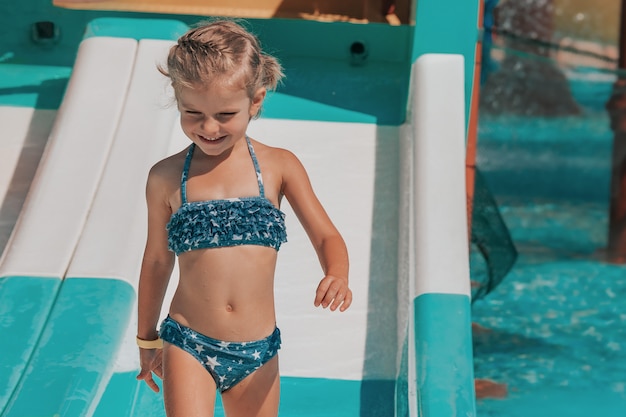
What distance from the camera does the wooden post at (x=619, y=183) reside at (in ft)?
18.4

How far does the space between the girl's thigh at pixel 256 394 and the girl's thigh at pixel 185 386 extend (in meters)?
0.07

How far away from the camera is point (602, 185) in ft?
→ 21.6

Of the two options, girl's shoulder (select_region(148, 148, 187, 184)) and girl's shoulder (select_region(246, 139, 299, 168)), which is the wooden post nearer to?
girl's shoulder (select_region(246, 139, 299, 168))

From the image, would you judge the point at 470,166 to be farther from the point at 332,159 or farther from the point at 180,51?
the point at 180,51

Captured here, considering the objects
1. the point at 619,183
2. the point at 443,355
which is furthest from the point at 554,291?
the point at 443,355

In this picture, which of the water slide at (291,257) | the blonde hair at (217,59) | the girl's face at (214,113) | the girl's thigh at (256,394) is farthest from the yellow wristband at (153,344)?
the blonde hair at (217,59)

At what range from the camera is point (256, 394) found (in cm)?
234

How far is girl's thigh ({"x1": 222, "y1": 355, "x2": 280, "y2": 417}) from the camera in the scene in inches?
91.7

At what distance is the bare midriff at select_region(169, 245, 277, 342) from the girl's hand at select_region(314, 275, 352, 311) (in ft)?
0.65

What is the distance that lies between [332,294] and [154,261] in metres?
0.45

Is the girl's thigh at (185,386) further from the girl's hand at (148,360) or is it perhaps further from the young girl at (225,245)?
the girl's hand at (148,360)

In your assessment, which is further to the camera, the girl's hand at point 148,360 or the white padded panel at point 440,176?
the white padded panel at point 440,176

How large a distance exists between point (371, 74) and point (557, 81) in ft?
16.3

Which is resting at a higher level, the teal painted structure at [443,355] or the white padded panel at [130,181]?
the white padded panel at [130,181]
